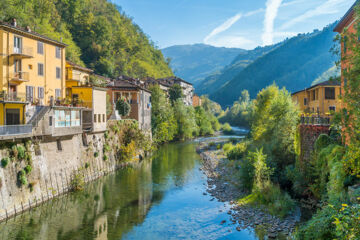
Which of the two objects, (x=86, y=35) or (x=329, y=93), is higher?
(x=86, y=35)

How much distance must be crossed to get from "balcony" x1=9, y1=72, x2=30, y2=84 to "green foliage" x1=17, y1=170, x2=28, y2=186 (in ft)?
37.4

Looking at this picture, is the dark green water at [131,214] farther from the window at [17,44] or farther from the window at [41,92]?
the window at [17,44]

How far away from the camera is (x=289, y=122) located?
3047 centimetres

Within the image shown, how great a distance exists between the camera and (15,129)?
2027 cm

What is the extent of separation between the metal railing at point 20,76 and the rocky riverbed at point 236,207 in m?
21.6

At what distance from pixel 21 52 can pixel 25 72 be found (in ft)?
6.53

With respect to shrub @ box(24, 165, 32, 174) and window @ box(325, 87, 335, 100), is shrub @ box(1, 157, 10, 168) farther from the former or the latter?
window @ box(325, 87, 335, 100)

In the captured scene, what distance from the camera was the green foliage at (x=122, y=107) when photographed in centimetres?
4800

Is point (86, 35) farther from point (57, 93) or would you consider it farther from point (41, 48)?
point (41, 48)

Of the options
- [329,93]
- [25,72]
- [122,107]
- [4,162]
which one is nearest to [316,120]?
[329,93]

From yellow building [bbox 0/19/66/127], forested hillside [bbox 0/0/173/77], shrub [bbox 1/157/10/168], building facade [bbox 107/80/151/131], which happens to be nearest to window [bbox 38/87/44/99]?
yellow building [bbox 0/19/66/127]

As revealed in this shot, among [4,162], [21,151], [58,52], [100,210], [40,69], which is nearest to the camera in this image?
A: [4,162]

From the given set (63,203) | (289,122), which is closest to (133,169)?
(63,203)

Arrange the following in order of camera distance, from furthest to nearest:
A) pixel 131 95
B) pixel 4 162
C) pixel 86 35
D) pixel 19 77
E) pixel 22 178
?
pixel 86 35 < pixel 131 95 < pixel 19 77 < pixel 22 178 < pixel 4 162
